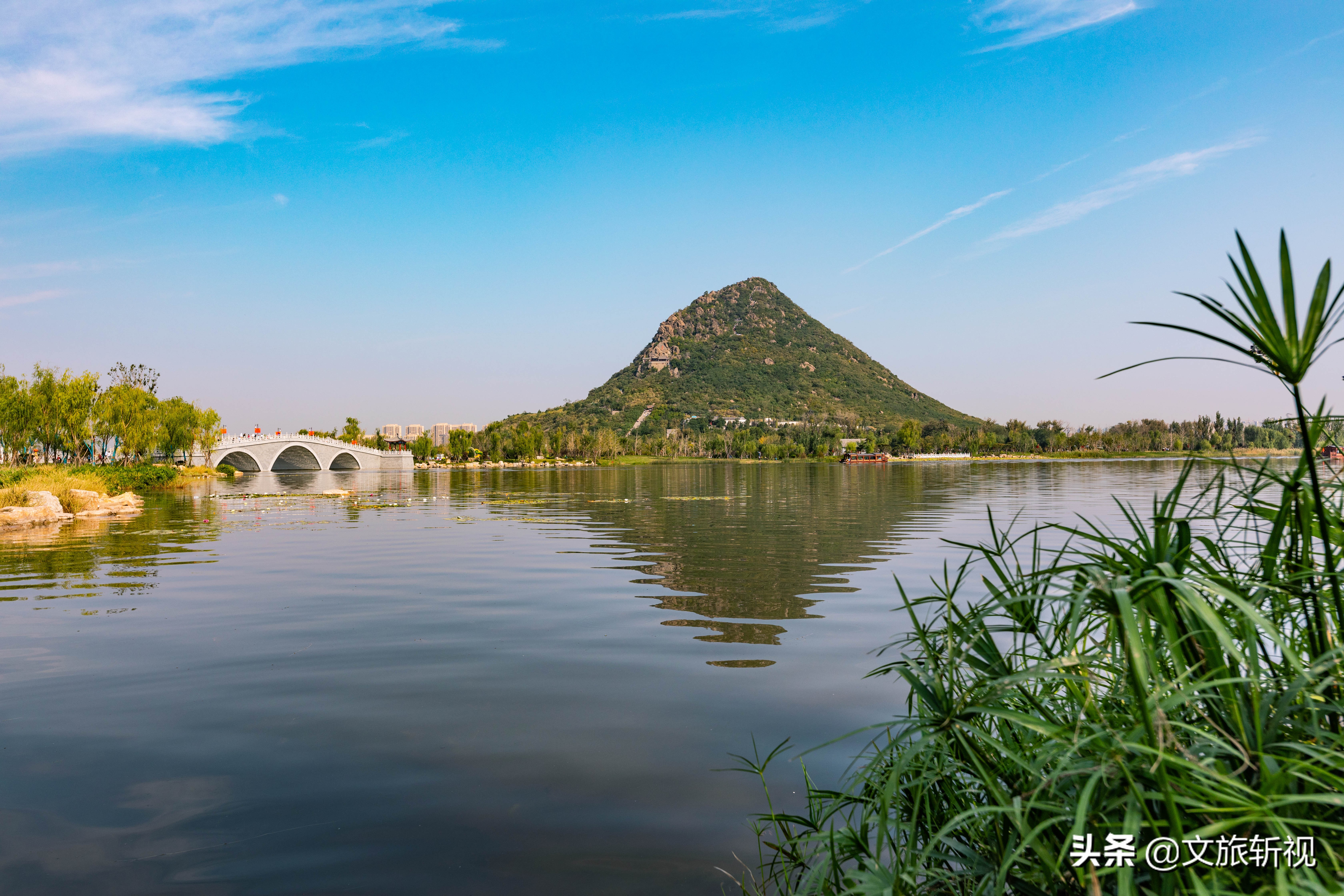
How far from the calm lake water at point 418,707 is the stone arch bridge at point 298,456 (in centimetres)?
7255

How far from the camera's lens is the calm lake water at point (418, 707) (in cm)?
436

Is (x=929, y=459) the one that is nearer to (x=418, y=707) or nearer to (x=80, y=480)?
(x=80, y=480)

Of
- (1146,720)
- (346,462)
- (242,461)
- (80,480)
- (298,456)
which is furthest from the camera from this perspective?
(346,462)

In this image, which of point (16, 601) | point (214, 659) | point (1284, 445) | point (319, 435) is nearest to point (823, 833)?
point (1284, 445)

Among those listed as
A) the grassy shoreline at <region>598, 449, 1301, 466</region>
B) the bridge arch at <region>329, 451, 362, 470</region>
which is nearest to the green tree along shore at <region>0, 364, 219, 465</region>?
the bridge arch at <region>329, 451, 362, 470</region>

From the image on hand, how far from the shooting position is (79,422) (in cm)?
4641

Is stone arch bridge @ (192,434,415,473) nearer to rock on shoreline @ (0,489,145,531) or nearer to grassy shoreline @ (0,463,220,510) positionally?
grassy shoreline @ (0,463,220,510)

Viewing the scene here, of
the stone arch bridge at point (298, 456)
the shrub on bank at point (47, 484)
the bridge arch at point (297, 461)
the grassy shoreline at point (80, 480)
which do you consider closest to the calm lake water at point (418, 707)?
the shrub on bank at point (47, 484)

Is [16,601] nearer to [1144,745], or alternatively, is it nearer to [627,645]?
[627,645]

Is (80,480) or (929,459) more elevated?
(80,480)

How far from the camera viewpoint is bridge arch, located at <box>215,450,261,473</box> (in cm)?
9188

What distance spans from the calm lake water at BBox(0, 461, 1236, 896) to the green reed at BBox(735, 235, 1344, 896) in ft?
5.30

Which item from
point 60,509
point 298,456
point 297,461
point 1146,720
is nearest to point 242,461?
point 298,456

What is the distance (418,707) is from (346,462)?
12565 cm
